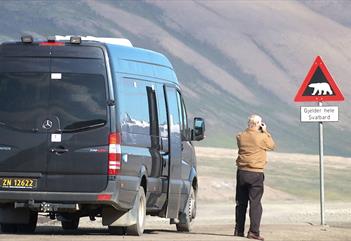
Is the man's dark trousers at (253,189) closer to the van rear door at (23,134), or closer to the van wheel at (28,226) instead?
the van rear door at (23,134)

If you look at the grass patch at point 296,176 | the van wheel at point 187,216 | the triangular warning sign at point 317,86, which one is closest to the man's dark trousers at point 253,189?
the van wheel at point 187,216

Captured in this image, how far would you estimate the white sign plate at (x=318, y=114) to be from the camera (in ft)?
76.3

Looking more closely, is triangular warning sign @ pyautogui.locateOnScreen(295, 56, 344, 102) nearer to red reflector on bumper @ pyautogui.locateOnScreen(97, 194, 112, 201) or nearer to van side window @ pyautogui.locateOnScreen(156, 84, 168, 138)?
van side window @ pyautogui.locateOnScreen(156, 84, 168, 138)

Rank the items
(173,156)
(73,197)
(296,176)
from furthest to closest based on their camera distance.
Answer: (296,176)
(173,156)
(73,197)

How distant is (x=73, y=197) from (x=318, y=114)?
7464 millimetres

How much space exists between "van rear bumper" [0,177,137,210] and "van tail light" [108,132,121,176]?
0.15 m

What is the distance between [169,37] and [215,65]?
7153 millimetres

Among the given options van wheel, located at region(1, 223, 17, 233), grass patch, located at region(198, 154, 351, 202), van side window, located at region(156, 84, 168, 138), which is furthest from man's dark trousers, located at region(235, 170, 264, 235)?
grass patch, located at region(198, 154, 351, 202)

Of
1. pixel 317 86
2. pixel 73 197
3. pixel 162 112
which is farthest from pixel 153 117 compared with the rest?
pixel 317 86

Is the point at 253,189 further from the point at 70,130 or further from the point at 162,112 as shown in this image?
the point at 70,130

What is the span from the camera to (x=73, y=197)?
17.1 m

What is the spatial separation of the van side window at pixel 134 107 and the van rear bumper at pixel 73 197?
83cm

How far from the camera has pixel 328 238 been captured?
1970 cm

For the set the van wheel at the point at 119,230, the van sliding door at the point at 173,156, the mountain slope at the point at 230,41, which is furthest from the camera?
the mountain slope at the point at 230,41
